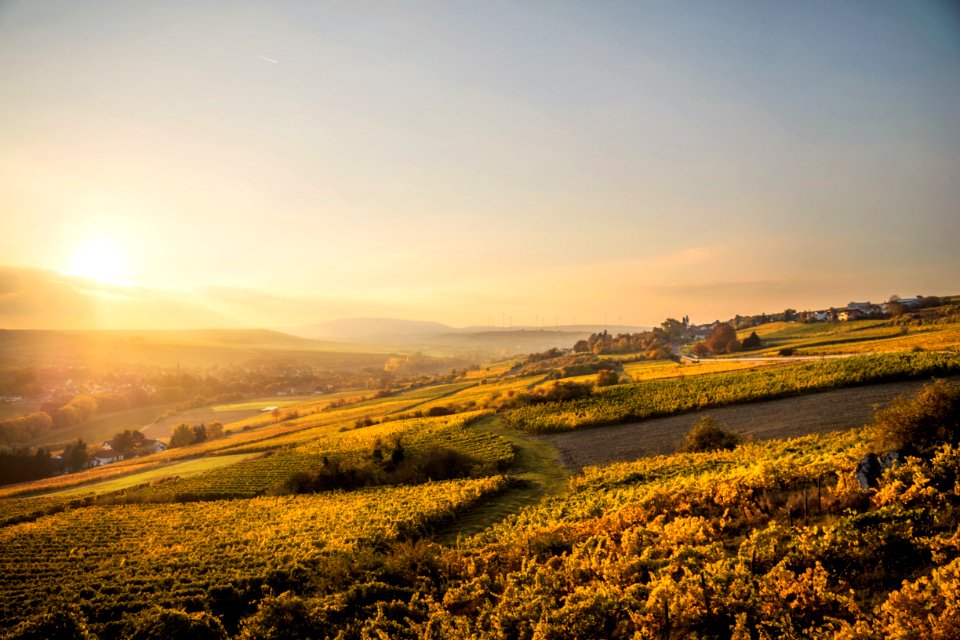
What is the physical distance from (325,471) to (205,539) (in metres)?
15.3

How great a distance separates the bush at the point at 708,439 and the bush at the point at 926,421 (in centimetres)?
1082

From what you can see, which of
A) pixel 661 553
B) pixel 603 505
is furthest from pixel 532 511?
pixel 661 553

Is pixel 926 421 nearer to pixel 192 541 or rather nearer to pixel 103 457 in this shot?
pixel 192 541

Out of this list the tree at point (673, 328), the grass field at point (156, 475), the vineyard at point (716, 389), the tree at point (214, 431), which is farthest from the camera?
the tree at point (673, 328)

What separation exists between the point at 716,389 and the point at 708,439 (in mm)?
17673

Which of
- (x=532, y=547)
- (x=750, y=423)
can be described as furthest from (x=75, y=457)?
(x=750, y=423)

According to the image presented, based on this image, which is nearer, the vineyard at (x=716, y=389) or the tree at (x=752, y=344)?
the vineyard at (x=716, y=389)

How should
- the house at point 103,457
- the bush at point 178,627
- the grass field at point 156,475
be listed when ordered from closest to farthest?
the bush at point 178,627 → the grass field at point 156,475 → the house at point 103,457

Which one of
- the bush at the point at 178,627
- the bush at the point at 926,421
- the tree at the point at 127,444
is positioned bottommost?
the tree at the point at 127,444

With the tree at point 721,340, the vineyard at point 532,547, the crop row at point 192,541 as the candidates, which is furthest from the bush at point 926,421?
the tree at point 721,340

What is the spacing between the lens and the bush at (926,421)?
747 inches

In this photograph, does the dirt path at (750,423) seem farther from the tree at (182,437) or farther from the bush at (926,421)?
the tree at (182,437)

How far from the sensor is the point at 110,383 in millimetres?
168500

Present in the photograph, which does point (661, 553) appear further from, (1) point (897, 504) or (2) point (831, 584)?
(1) point (897, 504)
